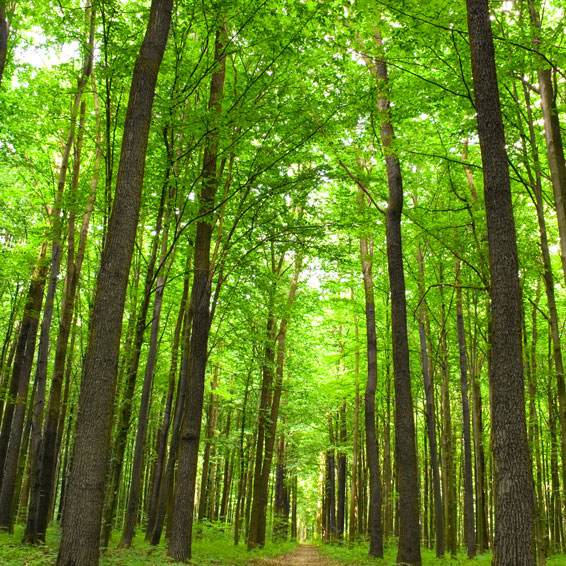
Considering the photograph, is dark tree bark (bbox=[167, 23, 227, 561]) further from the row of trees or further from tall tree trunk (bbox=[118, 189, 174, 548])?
tall tree trunk (bbox=[118, 189, 174, 548])

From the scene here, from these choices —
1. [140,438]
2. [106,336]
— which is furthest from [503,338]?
[140,438]

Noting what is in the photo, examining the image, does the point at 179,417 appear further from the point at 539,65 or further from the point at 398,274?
the point at 539,65

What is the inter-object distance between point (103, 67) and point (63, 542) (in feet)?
23.6

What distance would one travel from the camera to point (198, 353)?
9.86 m

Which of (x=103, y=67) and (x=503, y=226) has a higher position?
(x=103, y=67)

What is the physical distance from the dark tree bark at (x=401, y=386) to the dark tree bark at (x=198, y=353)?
3.50 m

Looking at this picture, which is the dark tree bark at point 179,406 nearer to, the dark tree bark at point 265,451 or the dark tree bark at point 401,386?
the dark tree bark at point 265,451

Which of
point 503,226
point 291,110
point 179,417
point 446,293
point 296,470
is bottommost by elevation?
point 296,470

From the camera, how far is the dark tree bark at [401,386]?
9602 millimetres

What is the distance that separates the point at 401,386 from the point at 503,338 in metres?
5.00

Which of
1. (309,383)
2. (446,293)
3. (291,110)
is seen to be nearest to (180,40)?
(291,110)

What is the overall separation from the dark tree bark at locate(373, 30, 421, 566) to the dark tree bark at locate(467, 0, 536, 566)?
2576 mm

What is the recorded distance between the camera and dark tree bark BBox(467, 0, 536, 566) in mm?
4992

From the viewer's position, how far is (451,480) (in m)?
17.3
